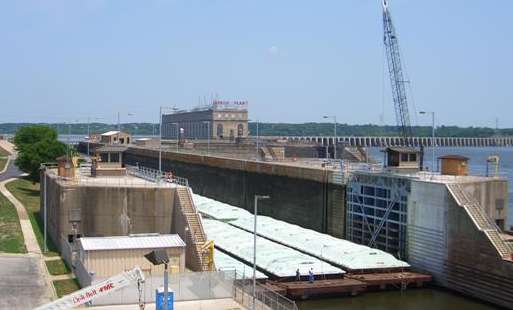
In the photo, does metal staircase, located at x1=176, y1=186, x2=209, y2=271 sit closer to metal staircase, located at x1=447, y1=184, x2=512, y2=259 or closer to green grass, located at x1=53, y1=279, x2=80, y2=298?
green grass, located at x1=53, y1=279, x2=80, y2=298

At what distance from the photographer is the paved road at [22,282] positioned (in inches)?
1271

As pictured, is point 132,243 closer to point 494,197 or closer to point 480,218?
point 480,218

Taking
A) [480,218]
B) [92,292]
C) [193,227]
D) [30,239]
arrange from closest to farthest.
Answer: [92,292], [480,218], [193,227], [30,239]

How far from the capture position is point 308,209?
196 feet

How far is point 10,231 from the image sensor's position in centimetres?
5084

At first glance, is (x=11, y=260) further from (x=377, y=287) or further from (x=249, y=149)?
(x=249, y=149)

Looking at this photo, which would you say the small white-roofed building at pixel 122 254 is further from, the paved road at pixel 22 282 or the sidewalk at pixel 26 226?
the sidewalk at pixel 26 226

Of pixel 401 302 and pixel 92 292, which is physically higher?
pixel 92 292

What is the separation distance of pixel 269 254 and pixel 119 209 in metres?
10.1

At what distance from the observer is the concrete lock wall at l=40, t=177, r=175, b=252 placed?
44.8m

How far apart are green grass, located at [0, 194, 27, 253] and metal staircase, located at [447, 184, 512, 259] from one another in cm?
2736

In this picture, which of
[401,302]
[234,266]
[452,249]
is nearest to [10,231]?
[234,266]

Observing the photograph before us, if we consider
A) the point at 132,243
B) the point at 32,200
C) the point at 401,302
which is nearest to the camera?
the point at 132,243

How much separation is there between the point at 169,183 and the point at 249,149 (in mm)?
71911
